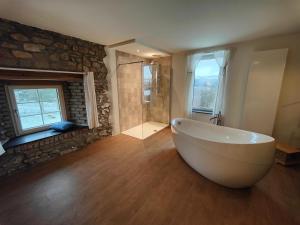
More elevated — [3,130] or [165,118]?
[3,130]

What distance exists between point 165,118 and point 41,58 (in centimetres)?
358

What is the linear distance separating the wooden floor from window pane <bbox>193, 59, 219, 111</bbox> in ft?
6.47

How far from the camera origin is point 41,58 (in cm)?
226

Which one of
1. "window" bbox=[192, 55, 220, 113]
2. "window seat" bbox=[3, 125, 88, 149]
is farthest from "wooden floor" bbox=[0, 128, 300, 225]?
"window" bbox=[192, 55, 220, 113]

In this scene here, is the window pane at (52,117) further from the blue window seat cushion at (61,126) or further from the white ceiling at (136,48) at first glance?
the white ceiling at (136,48)

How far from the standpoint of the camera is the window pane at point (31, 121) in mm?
2592

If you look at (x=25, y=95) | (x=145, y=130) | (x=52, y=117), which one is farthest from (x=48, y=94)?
(x=145, y=130)

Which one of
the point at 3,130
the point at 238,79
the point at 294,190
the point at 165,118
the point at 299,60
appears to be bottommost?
the point at 294,190

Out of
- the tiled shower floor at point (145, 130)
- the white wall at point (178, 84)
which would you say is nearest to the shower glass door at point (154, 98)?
the tiled shower floor at point (145, 130)

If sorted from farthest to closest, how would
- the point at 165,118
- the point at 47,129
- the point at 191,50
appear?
the point at 165,118 → the point at 191,50 → the point at 47,129

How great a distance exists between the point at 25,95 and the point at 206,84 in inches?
164

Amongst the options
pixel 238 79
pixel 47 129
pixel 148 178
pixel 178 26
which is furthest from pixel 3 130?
pixel 238 79

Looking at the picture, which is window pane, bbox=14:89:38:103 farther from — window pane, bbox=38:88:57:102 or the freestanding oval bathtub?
the freestanding oval bathtub

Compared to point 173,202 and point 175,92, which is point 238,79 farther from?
point 173,202
